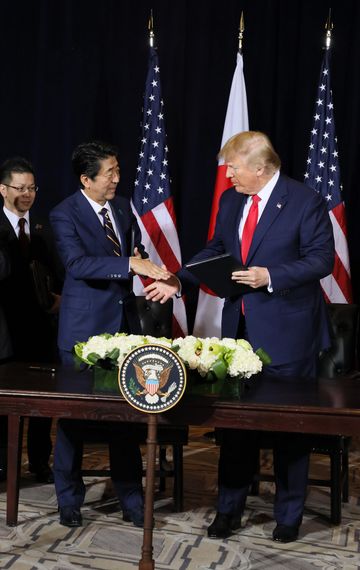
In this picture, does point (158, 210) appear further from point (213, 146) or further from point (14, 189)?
point (14, 189)

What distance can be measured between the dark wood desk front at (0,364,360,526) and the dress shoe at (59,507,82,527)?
0.23 m

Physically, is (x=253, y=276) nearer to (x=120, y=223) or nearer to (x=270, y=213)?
(x=270, y=213)

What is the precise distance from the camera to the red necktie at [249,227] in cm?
339

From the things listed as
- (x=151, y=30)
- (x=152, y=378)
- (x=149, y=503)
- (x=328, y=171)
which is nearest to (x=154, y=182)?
(x=151, y=30)

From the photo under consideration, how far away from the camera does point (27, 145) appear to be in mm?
5766

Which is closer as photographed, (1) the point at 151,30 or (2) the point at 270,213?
(2) the point at 270,213

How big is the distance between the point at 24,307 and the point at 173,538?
1.53 metres

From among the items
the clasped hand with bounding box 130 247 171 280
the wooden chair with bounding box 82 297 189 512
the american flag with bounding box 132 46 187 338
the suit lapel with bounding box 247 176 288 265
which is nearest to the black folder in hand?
the suit lapel with bounding box 247 176 288 265

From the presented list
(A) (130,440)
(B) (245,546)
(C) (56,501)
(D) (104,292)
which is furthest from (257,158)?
(C) (56,501)

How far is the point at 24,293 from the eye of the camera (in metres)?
4.11

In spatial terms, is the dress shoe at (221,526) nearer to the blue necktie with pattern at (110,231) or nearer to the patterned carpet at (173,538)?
the patterned carpet at (173,538)

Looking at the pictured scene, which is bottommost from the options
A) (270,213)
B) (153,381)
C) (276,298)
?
(153,381)

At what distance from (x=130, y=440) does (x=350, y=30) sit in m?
3.55

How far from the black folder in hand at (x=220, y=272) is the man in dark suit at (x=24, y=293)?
1124 millimetres
